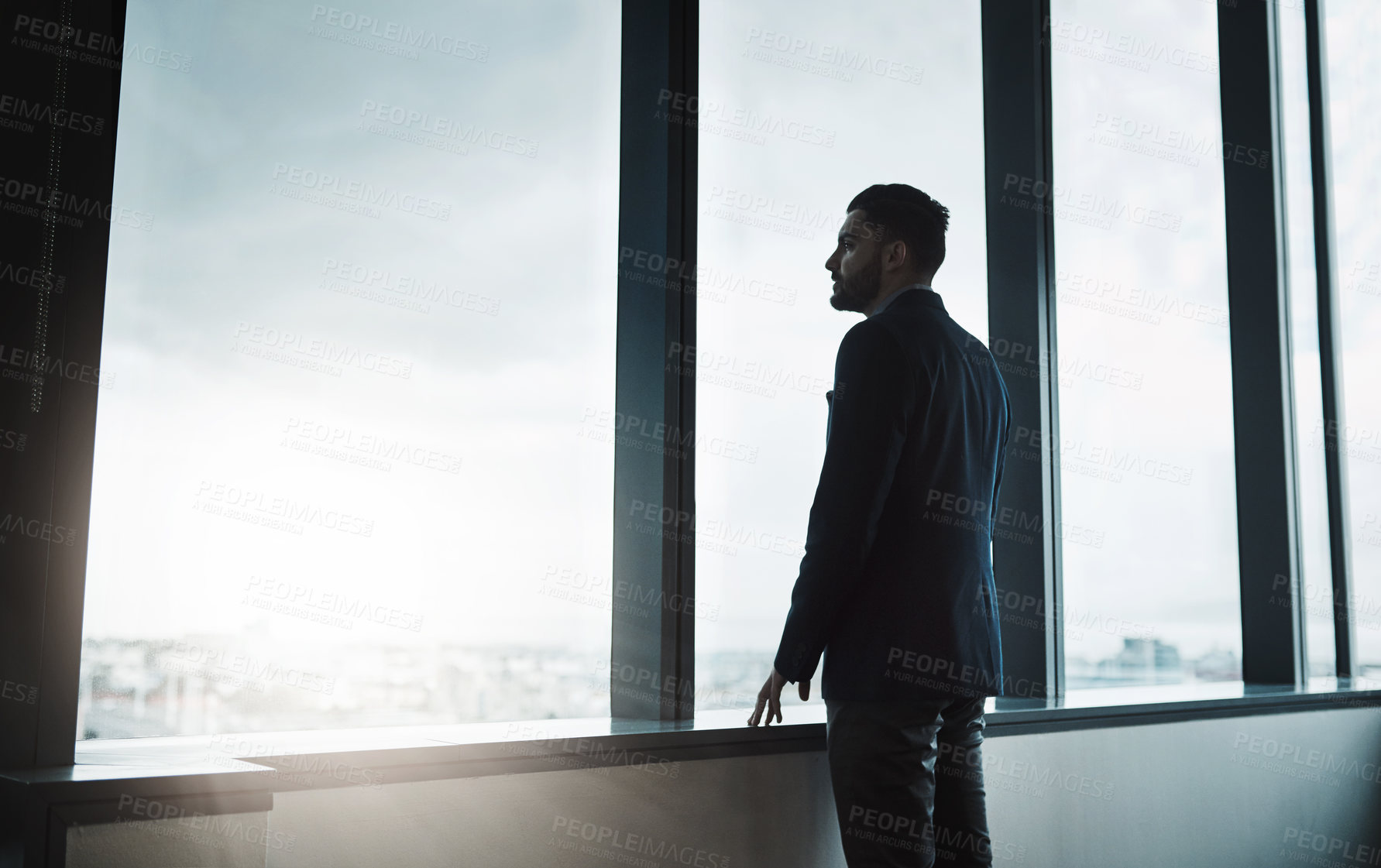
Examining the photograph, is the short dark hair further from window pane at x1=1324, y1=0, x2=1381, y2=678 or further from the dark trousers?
window pane at x1=1324, y1=0, x2=1381, y2=678

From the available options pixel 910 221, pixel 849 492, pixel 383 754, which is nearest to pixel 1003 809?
pixel 849 492

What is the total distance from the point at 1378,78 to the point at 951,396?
345cm

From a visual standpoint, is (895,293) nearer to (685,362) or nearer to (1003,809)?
(685,362)

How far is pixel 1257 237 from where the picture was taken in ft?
11.6

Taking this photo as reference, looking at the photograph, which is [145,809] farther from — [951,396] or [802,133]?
[802,133]

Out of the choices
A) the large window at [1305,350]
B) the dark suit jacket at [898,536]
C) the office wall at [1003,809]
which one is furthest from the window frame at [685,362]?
the dark suit jacket at [898,536]

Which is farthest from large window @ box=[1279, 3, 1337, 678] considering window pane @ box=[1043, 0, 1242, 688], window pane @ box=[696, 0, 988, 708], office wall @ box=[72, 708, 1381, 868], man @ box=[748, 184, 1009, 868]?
man @ box=[748, 184, 1009, 868]

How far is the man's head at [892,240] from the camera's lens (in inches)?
71.1

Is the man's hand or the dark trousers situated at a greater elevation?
the man's hand

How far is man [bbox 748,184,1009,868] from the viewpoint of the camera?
5.16 ft

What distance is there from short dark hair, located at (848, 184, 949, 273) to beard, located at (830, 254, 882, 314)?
52mm

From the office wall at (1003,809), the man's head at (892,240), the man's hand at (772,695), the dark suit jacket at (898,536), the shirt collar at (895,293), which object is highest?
→ the man's head at (892,240)

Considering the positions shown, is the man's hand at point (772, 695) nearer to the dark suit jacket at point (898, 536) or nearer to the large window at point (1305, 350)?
the dark suit jacket at point (898, 536)

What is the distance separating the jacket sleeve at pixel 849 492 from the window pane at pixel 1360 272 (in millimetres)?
2861
